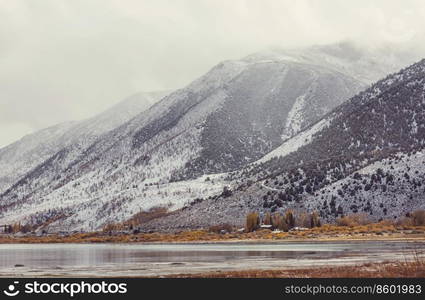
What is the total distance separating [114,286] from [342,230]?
17174 cm

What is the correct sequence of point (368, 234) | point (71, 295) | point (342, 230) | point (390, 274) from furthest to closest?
point (342, 230)
point (368, 234)
point (390, 274)
point (71, 295)

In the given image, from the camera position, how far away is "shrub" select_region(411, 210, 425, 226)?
186 m

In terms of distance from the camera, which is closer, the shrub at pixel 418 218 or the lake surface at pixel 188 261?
the lake surface at pixel 188 261

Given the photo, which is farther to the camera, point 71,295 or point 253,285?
point 253,285

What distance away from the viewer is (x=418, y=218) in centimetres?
18912

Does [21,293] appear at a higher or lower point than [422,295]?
higher

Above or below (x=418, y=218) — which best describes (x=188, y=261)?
above

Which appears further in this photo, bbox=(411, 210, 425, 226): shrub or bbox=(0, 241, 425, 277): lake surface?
bbox=(411, 210, 425, 226): shrub

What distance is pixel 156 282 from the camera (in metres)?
29.4

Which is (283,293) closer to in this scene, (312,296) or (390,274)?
(312,296)

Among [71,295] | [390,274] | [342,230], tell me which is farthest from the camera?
[342,230]

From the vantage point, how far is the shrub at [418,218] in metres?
186

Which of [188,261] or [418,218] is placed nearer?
[188,261]

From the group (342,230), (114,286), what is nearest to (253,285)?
(114,286)
